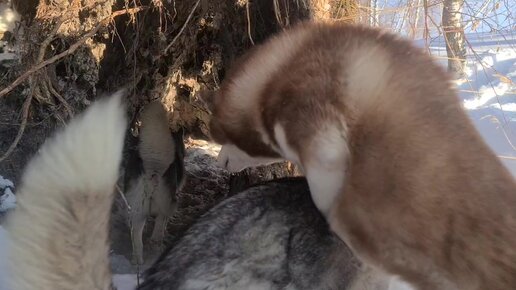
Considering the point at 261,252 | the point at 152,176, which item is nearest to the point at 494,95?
the point at 152,176

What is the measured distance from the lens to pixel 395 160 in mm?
2174

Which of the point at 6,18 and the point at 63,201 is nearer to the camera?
the point at 63,201

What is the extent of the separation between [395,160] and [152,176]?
10.4 feet

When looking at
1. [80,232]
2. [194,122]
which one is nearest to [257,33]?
[194,122]

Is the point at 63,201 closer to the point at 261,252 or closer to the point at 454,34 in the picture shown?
the point at 261,252

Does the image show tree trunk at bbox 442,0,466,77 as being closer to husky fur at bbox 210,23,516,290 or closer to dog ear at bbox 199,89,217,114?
dog ear at bbox 199,89,217,114

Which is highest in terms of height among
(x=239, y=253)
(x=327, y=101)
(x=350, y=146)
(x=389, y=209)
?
(x=327, y=101)

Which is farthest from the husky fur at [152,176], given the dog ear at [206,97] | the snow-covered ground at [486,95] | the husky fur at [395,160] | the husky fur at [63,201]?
the husky fur at [63,201]

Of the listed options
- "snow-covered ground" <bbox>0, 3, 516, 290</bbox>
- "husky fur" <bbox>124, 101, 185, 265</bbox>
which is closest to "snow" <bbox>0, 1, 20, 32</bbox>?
"snow-covered ground" <bbox>0, 3, 516, 290</bbox>

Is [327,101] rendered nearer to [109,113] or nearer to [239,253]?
[239,253]

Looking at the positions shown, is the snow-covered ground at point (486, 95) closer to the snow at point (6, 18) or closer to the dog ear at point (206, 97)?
the snow at point (6, 18)

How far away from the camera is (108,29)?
4250 mm

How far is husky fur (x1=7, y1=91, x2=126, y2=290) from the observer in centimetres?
173

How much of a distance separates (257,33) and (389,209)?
2.29m
